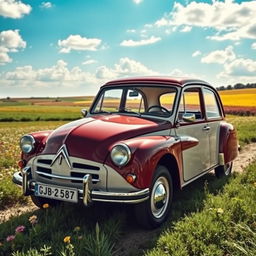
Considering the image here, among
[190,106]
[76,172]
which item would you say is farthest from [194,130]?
[76,172]

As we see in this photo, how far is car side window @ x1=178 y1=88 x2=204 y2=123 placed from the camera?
4.79m

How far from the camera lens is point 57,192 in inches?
148

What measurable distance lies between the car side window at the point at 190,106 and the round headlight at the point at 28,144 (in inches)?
83.9

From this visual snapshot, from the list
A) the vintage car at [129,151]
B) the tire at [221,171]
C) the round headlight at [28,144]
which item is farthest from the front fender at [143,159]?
the tire at [221,171]

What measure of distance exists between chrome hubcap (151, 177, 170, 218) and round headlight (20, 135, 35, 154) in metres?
1.73

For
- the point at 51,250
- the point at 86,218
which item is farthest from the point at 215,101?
the point at 51,250

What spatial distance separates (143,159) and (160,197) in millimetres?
683

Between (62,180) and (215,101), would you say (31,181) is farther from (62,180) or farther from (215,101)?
(215,101)

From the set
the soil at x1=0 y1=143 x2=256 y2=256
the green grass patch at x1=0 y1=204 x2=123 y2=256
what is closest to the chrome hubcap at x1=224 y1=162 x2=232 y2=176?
the green grass patch at x1=0 y1=204 x2=123 y2=256

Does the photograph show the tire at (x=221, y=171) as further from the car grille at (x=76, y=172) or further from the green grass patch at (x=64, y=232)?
the car grille at (x=76, y=172)

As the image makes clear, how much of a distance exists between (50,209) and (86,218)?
1.81 feet

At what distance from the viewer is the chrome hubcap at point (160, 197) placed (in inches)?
157

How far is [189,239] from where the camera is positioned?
138 inches

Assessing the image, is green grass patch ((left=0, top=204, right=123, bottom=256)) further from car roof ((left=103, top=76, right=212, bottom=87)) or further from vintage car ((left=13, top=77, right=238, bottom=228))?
car roof ((left=103, top=76, right=212, bottom=87))
